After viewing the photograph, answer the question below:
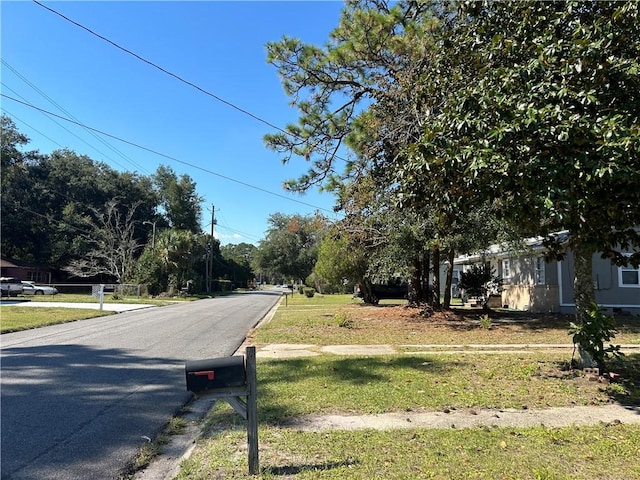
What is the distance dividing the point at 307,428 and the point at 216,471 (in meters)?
1.29

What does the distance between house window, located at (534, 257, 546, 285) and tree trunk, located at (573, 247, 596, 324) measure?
13.3 meters

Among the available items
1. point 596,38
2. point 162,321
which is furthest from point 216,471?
point 162,321

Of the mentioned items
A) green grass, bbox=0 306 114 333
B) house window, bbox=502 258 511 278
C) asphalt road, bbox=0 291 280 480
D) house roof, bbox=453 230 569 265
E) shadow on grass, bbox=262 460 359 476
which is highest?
house roof, bbox=453 230 569 265

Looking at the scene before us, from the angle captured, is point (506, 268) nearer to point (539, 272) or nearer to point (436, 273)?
point (539, 272)

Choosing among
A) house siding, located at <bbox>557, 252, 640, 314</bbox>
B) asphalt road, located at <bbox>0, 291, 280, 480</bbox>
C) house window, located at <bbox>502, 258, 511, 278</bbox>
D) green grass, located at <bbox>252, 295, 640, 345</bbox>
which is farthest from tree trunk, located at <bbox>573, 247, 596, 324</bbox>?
house window, located at <bbox>502, 258, 511, 278</bbox>

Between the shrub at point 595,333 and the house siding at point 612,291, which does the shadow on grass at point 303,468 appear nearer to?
the shrub at point 595,333

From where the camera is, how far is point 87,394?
258 inches

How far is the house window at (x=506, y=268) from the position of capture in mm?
23342

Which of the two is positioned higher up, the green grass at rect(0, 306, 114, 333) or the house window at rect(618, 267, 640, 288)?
the house window at rect(618, 267, 640, 288)

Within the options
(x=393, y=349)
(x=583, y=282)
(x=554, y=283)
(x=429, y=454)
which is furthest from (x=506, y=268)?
(x=429, y=454)

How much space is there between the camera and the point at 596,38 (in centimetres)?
525

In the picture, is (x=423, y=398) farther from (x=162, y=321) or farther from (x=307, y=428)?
(x=162, y=321)

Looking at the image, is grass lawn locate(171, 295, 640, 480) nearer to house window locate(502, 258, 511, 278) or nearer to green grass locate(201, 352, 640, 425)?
green grass locate(201, 352, 640, 425)

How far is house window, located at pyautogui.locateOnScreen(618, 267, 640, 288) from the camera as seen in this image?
17.4m
